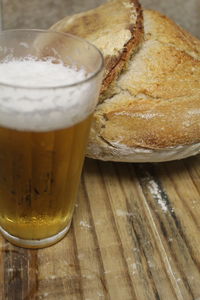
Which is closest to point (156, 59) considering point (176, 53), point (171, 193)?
point (176, 53)

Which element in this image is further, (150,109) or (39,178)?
(150,109)

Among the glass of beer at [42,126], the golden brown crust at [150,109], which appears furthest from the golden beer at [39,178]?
the golden brown crust at [150,109]

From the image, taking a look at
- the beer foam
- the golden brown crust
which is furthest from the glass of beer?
the golden brown crust

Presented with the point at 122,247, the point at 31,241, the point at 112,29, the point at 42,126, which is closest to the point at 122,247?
the point at 122,247

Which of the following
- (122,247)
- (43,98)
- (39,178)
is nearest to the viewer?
(43,98)

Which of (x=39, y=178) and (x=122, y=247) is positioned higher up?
(x=39, y=178)

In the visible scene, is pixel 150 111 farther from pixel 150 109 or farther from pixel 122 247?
pixel 122 247

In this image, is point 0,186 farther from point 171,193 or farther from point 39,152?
point 171,193

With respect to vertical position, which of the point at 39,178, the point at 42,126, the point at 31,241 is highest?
the point at 42,126
